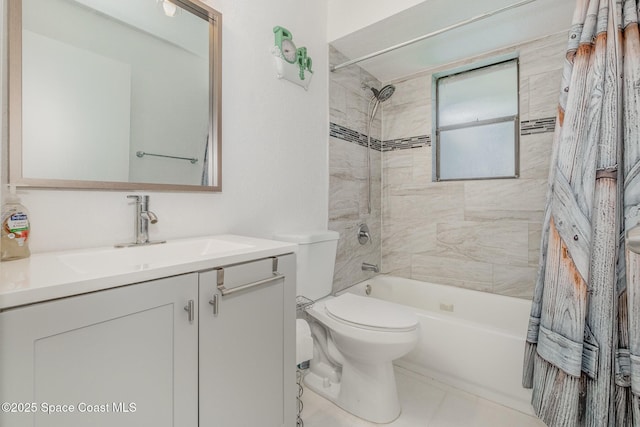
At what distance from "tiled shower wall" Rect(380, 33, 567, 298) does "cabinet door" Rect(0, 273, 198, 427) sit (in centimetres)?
203

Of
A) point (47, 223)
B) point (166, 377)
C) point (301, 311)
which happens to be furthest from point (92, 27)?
point (301, 311)

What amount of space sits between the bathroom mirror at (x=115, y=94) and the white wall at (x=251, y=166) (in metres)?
0.06

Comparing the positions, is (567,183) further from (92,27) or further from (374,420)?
(92,27)

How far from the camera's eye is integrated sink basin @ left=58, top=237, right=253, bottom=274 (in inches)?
31.0

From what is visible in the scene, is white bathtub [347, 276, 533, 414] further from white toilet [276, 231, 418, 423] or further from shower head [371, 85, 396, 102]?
shower head [371, 85, 396, 102]

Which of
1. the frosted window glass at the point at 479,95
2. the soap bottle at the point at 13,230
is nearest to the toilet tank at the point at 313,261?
the soap bottle at the point at 13,230

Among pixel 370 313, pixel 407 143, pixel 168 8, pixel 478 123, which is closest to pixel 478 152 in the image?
pixel 478 123

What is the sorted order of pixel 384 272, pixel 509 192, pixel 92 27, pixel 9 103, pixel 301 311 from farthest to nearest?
pixel 384 272, pixel 509 192, pixel 301 311, pixel 92 27, pixel 9 103

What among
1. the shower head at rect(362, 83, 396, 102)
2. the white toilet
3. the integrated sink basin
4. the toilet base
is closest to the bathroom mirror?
the integrated sink basin

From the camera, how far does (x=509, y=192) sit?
6.74 ft

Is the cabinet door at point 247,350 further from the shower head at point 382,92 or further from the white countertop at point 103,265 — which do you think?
the shower head at point 382,92

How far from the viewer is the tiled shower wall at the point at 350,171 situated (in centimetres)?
208

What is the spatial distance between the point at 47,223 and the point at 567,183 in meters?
1.96

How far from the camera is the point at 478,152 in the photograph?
2.24 metres
